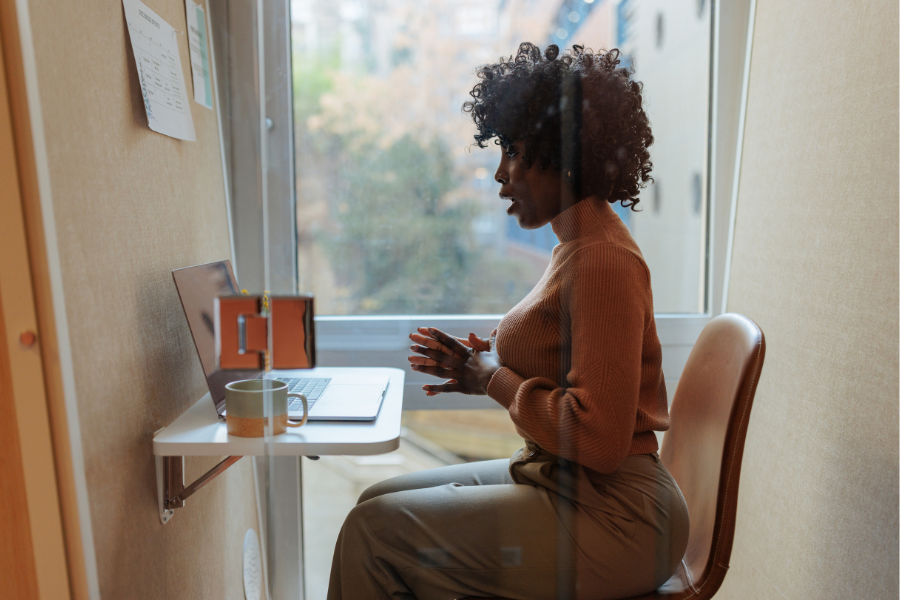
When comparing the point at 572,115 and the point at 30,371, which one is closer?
the point at 30,371

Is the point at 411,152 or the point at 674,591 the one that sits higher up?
the point at 411,152

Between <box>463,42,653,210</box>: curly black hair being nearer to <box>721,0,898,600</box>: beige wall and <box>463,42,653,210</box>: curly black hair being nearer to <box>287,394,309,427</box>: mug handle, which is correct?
<box>721,0,898,600</box>: beige wall

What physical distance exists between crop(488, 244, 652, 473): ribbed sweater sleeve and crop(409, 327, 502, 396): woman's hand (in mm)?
97

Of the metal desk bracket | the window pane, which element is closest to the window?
the window pane

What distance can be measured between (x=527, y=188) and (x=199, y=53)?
1.89 ft

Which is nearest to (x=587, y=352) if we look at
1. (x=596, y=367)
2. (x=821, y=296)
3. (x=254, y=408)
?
(x=596, y=367)

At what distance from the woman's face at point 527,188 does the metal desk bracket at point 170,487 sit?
0.67 m

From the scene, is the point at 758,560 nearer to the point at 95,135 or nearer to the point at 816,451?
the point at 816,451

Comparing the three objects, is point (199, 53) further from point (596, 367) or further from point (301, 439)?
point (596, 367)

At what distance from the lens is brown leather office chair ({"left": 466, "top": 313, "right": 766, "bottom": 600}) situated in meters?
0.94

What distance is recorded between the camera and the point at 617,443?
2.83 feet

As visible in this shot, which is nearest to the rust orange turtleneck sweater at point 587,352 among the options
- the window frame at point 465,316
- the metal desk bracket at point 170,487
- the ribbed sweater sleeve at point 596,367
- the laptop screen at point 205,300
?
the ribbed sweater sleeve at point 596,367

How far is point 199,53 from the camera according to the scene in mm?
1021

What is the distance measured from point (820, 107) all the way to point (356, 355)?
3.15 feet
